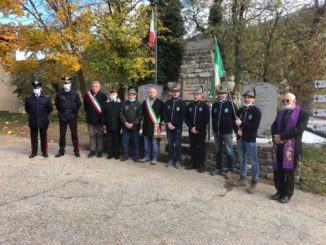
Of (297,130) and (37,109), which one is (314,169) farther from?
(37,109)

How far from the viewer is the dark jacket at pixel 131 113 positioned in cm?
754

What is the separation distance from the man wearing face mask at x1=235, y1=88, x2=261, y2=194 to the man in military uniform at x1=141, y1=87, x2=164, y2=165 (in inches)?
75.2

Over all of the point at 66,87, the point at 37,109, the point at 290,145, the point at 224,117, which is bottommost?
the point at 290,145

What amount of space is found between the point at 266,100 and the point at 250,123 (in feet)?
8.65

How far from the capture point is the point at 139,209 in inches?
191

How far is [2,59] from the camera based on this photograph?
42.4ft

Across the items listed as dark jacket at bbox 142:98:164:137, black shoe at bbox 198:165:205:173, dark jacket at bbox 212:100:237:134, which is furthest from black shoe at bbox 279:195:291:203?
dark jacket at bbox 142:98:164:137

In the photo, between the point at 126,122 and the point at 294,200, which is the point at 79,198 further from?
the point at 294,200

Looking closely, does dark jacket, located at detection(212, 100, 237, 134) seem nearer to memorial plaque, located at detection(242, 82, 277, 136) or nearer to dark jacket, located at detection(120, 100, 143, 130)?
dark jacket, located at detection(120, 100, 143, 130)

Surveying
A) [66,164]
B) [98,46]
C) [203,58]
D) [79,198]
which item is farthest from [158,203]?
[98,46]

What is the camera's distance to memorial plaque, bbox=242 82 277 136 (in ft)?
27.8

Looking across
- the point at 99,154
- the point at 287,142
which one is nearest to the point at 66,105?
the point at 99,154

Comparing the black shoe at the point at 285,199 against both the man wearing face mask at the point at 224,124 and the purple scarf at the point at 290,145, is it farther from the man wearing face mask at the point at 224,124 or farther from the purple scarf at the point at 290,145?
the man wearing face mask at the point at 224,124

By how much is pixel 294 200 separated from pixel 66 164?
451 cm
